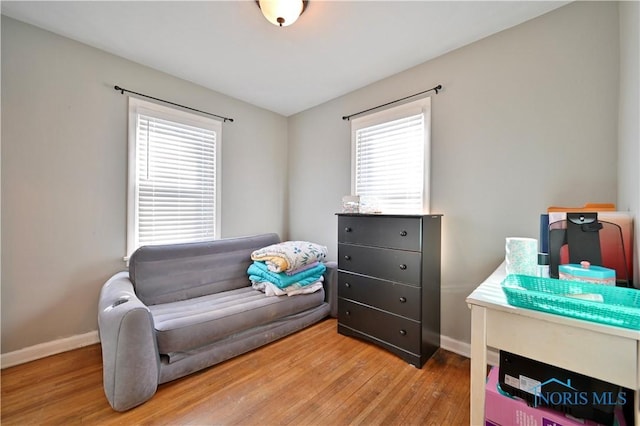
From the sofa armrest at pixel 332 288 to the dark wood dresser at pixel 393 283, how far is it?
312 millimetres

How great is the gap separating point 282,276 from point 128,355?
4.20 feet

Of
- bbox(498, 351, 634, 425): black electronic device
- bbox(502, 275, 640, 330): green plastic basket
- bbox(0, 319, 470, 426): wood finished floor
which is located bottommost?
bbox(0, 319, 470, 426): wood finished floor

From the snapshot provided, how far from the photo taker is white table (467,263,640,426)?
0.73m

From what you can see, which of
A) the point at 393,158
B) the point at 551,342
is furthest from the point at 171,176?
the point at 551,342

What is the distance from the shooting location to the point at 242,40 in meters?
2.08

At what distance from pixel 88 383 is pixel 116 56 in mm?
2731

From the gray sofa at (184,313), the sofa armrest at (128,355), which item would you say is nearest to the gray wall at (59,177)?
the gray sofa at (184,313)

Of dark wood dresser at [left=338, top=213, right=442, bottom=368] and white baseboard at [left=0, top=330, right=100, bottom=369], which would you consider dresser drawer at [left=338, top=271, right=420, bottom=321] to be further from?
white baseboard at [left=0, top=330, right=100, bottom=369]

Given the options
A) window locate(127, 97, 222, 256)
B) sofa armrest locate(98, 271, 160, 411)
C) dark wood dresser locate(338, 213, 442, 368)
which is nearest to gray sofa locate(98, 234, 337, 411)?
sofa armrest locate(98, 271, 160, 411)

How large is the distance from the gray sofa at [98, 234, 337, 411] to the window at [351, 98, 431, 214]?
3.38 feet

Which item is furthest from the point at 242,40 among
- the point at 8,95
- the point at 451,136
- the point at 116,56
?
the point at 451,136

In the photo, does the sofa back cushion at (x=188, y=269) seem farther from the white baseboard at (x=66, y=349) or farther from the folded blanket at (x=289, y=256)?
the white baseboard at (x=66, y=349)

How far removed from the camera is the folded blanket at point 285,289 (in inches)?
95.5

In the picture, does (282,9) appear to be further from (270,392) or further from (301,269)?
(270,392)
